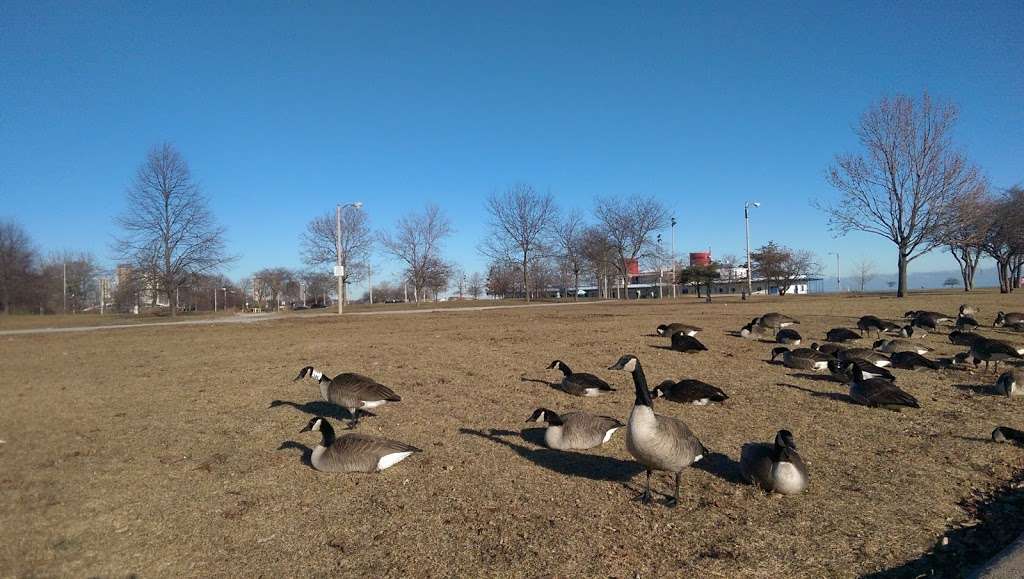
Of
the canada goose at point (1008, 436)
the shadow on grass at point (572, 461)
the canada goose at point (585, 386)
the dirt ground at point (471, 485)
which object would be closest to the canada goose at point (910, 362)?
the dirt ground at point (471, 485)

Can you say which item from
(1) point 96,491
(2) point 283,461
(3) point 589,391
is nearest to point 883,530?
(3) point 589,391

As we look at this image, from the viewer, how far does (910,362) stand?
1055 cm

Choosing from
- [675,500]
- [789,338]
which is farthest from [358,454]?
[789,338]

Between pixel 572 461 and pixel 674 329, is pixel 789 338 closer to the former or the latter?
pixel 674 329

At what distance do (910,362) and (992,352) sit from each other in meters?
1.46

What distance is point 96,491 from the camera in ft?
16.8

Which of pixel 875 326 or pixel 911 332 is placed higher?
pixel 875 326

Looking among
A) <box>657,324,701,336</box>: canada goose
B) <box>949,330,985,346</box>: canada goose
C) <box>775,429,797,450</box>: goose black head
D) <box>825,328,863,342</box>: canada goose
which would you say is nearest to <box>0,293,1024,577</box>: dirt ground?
<box>775,429,797,450</box>: goose black head

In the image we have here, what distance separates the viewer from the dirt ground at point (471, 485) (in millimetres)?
3805

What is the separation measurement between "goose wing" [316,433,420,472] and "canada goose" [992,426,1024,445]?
6440 millimetres

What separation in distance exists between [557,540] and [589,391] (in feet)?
15.8

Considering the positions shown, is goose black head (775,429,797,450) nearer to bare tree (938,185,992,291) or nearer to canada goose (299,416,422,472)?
canada goose (299,416,422,472)

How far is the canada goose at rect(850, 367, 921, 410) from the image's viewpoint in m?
7.39

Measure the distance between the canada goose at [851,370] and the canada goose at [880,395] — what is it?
90 cm
